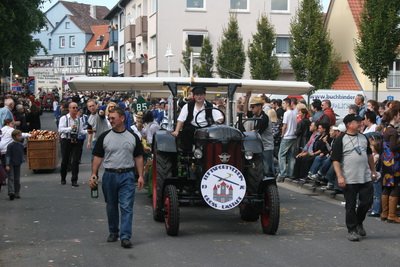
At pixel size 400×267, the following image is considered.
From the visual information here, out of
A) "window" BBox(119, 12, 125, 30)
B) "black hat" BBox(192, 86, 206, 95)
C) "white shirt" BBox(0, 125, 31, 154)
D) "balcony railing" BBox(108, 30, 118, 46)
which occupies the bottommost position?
"white shirt" BBox(0, 125, 31, 154)

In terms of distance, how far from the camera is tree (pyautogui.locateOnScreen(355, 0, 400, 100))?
3047cm

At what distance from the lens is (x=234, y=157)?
10148 millimetres

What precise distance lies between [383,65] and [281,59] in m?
15.5

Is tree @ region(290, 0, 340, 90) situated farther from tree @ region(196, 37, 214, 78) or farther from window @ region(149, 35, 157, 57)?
window @ region(149, 35, 157, 57)

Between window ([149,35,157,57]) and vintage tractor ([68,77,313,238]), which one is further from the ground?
window ([149,35,157,57])

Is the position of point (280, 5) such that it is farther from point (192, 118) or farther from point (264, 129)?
point (192, 118)

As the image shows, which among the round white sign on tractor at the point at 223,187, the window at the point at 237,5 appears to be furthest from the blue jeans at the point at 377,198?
the window at the point at 237,5

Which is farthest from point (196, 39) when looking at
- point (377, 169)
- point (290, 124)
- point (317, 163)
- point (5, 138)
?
point (377, 169)

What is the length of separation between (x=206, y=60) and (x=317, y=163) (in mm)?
27863

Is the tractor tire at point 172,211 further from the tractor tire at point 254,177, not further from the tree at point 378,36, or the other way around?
the tree at point 378,36

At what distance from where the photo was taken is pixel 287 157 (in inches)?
700

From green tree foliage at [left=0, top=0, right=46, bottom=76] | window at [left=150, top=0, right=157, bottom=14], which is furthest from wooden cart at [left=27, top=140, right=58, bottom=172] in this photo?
window at [left=150, top=0, right=157, bottom=14]

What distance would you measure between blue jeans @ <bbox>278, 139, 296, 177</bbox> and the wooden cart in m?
5.80

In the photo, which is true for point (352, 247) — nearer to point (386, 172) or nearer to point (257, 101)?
point (386, 172)
